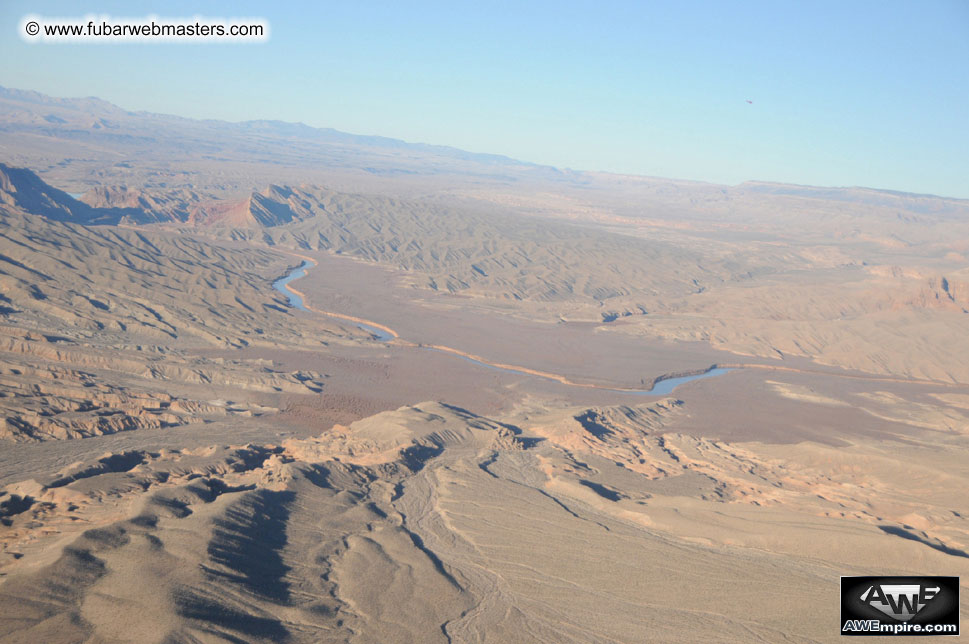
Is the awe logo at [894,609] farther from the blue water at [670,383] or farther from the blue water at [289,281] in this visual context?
the blue water at [289,281]

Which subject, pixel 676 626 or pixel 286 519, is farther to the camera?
pixel 286 519

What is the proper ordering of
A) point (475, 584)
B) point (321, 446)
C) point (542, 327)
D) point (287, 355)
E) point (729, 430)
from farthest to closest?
point (542, 327) < point (287, 355) < point (729, 430) < point (321, 446) < point (475, 584)

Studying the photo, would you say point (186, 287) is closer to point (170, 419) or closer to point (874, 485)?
point (170, 419)

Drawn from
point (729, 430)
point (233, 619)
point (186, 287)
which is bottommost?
point (729, 430)

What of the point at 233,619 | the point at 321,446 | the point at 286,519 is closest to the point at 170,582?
the point at 233,619

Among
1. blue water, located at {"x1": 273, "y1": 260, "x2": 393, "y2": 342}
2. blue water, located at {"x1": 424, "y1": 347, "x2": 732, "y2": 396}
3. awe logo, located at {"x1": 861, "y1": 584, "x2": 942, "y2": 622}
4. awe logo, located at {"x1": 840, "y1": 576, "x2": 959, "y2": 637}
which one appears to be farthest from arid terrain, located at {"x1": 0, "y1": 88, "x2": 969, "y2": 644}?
awe logo, located at {"x1": 861, "y1": 584, "x2": 942, "y2": 622}

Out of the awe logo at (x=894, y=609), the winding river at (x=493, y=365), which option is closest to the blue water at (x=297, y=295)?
the winding river at (x=493, y=365)

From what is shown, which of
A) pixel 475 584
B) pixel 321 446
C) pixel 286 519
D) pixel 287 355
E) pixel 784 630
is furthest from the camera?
pixel 287 355
